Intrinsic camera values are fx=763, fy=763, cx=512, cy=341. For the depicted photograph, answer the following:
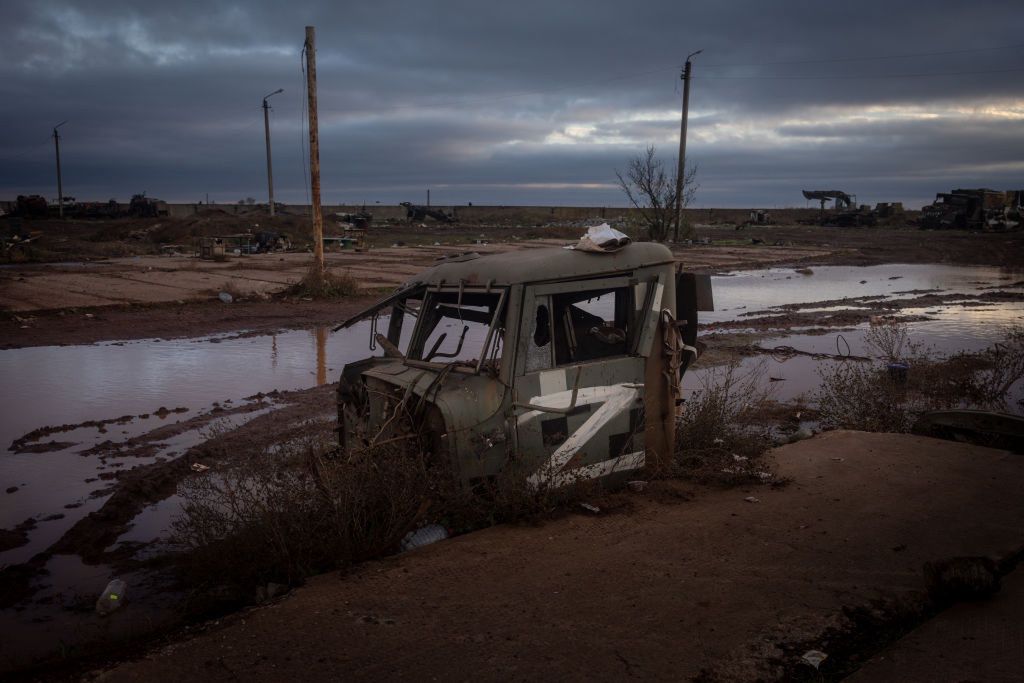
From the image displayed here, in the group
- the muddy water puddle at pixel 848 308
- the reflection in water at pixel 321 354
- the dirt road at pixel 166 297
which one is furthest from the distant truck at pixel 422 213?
the reflection in water at pixel 321 354

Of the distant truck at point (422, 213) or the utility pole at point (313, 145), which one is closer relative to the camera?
the utility pole at point (313, 145)

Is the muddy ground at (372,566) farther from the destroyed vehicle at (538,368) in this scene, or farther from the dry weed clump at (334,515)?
the destroyed vehicle at (538,368)

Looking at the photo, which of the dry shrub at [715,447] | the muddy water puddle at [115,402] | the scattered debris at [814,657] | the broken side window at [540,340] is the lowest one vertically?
the muddy water puddle at [115,402]

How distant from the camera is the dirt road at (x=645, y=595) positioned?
137 inches

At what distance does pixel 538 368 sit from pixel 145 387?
716 centimetres

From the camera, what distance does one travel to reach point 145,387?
1018cm

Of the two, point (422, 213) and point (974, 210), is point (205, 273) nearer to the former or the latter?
point (422, 213)

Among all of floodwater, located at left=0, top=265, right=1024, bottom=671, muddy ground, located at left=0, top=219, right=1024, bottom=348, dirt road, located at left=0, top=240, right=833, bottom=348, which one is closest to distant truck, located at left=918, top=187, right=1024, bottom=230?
muddy ground, located at left=0, top=219, right=1024, bottom=348

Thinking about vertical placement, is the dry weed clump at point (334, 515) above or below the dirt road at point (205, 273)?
below

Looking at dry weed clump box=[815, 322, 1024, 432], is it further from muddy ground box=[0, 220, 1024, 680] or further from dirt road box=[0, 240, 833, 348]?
dirt road box=[0, 240, 833, 348]

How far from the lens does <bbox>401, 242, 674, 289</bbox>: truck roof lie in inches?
201

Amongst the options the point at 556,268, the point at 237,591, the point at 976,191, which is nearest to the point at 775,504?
the point at 556,268

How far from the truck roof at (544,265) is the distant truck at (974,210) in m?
53.2

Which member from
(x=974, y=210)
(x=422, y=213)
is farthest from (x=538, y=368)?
(x=422, y=213)
